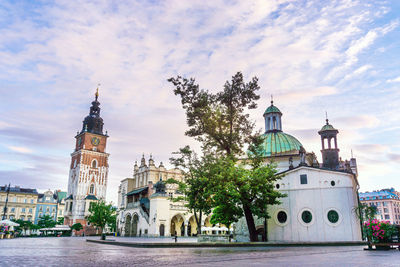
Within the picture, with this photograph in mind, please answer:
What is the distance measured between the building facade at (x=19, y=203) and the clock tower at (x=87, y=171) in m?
13.7

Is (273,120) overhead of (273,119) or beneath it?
beneath

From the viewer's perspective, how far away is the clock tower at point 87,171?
76.5 m

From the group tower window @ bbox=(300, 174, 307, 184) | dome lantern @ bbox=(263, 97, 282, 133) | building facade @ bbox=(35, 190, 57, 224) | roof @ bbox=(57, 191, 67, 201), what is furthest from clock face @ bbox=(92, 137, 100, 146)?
tower window @ bbox=(300, 174, 307, 184)

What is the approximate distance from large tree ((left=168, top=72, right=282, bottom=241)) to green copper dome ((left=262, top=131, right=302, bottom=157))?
15.7 m

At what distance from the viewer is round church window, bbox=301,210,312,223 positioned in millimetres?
27844

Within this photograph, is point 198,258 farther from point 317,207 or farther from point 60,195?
point 60,195

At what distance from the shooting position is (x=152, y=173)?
61.2 metres

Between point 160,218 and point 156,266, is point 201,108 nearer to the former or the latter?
point 156,266

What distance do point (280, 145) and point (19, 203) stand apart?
77624mm

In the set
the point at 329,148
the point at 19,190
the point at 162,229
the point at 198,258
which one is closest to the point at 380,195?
the point at 329,148

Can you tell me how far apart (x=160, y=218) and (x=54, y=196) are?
72.5 metres

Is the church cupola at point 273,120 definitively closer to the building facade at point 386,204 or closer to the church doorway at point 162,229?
the church doorway at point 162,229

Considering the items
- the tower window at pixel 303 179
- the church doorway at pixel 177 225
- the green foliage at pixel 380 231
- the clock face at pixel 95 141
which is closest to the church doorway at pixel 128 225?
the church doorway at pixel 177 225

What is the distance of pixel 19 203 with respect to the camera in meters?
83.2
